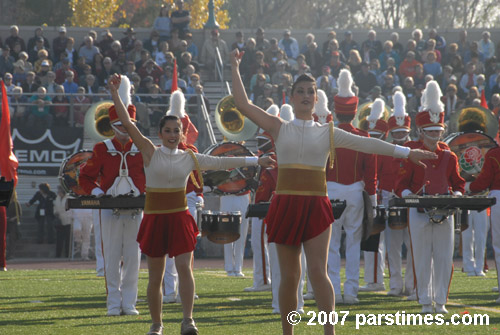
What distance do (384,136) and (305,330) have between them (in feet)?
18.0

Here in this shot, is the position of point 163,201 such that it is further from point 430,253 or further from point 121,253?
point 430,253

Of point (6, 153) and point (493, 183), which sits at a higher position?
point (6, 153)

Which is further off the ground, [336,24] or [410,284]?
[336,24]

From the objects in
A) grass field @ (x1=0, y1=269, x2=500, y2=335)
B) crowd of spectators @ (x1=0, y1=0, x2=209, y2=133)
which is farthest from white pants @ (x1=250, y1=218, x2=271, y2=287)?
crowd of spectators @ (x1=0, y1=0, x2=209, y2=133)

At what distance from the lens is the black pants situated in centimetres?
2078

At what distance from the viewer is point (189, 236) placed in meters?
8.17

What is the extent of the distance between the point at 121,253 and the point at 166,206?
173cm

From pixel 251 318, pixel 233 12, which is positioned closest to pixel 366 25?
pixel 233 12

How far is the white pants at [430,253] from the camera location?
974 cm

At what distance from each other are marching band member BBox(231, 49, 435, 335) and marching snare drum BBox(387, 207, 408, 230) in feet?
13.6

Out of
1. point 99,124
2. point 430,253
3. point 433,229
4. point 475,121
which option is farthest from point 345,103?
point 475,121

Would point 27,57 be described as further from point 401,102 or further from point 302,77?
point 302,77

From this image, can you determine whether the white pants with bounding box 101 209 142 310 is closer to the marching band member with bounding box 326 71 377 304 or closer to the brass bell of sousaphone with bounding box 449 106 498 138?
the marching band member with bounding box 326 71 377 304

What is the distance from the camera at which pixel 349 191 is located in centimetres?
1055
